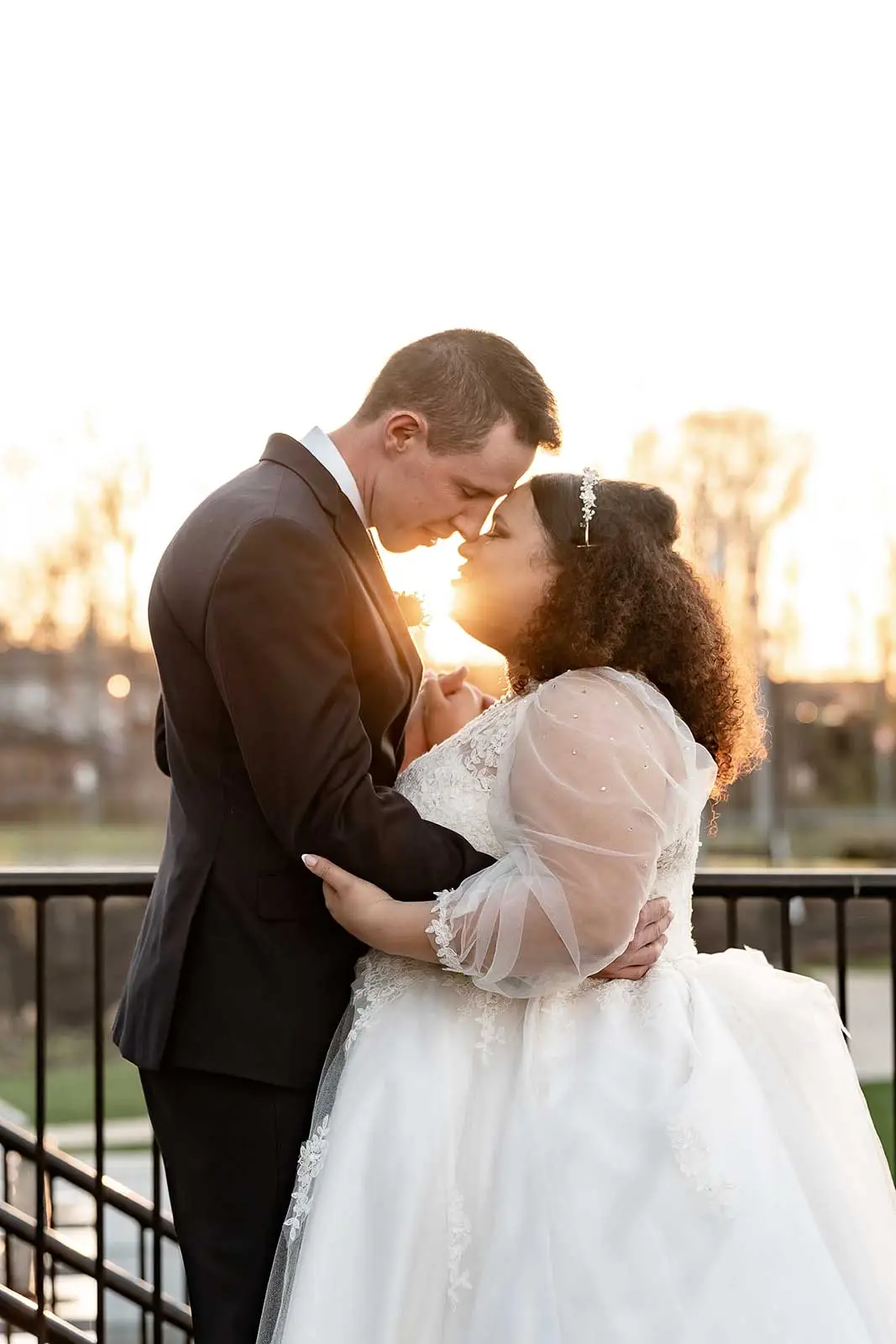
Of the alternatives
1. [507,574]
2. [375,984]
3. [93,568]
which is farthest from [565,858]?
[93,568]

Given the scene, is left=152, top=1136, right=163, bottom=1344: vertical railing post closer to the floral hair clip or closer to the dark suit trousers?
the dark suit trousers

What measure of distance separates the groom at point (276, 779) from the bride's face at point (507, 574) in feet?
0.22

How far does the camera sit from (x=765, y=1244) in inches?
82.5

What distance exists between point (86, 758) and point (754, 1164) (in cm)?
3196

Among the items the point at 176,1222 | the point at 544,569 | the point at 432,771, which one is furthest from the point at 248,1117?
the point at 544,569

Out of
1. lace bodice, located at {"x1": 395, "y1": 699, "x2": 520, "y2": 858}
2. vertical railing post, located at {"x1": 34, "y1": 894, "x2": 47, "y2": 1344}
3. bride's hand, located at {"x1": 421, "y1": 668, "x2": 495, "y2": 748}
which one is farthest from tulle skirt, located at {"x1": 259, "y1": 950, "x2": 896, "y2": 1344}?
vertical railing post, located at {"x1": 34, "y1": 894, "x2": 47, "y2": 1344}

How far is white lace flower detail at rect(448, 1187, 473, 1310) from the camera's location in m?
2.14

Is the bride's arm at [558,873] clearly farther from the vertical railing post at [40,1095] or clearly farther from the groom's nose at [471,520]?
the vertical railing post at [40,1095]

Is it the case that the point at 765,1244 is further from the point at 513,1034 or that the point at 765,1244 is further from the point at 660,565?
the point at 660,565

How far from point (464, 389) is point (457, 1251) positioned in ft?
4.41

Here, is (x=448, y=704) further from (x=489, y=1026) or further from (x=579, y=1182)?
(x=579, y=1182)

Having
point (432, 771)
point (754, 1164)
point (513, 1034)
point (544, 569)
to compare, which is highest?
point (544, 569)

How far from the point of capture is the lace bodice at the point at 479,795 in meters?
2.39

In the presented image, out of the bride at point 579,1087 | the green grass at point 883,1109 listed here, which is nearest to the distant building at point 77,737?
the green grass at point 883,1109
